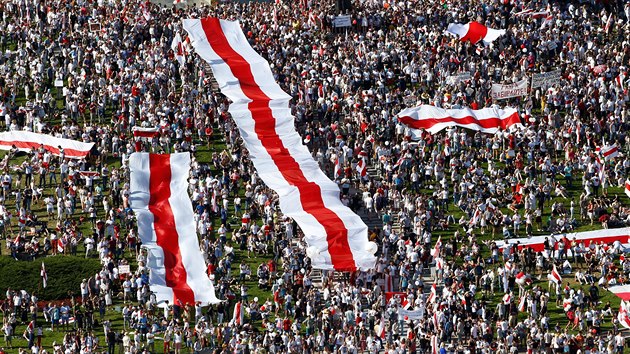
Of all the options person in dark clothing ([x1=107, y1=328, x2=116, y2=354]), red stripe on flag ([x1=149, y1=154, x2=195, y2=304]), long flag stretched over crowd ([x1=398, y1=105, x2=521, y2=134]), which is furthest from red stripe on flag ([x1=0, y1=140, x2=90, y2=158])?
person in dark clothing ([x1=107, y1=328, x2=116, y2=354])

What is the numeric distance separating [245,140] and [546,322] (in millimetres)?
19892

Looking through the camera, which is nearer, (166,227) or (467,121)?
(166,227)

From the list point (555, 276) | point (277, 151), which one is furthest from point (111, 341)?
point (555, 276)

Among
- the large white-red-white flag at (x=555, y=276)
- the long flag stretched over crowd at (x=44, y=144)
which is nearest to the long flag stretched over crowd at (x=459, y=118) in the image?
the large white-red-white flag at (x=555, y=276)

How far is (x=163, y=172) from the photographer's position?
283 feet

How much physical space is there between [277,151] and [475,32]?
56.3 feet

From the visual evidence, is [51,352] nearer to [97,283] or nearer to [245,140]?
[97,283]

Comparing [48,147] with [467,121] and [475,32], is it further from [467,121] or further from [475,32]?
[475,32]

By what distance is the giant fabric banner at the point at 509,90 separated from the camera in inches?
3782

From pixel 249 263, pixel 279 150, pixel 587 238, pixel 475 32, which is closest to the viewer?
pixel 249 263

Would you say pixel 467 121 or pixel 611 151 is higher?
pixel 467 121

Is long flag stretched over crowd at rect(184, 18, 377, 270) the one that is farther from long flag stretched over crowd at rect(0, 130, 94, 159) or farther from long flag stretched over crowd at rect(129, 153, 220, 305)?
long flag stretched over crowd at rect(0, 130, 94, 159)

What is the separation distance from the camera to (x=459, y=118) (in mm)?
92875

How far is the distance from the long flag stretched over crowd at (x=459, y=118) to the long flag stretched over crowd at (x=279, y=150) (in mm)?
5476
